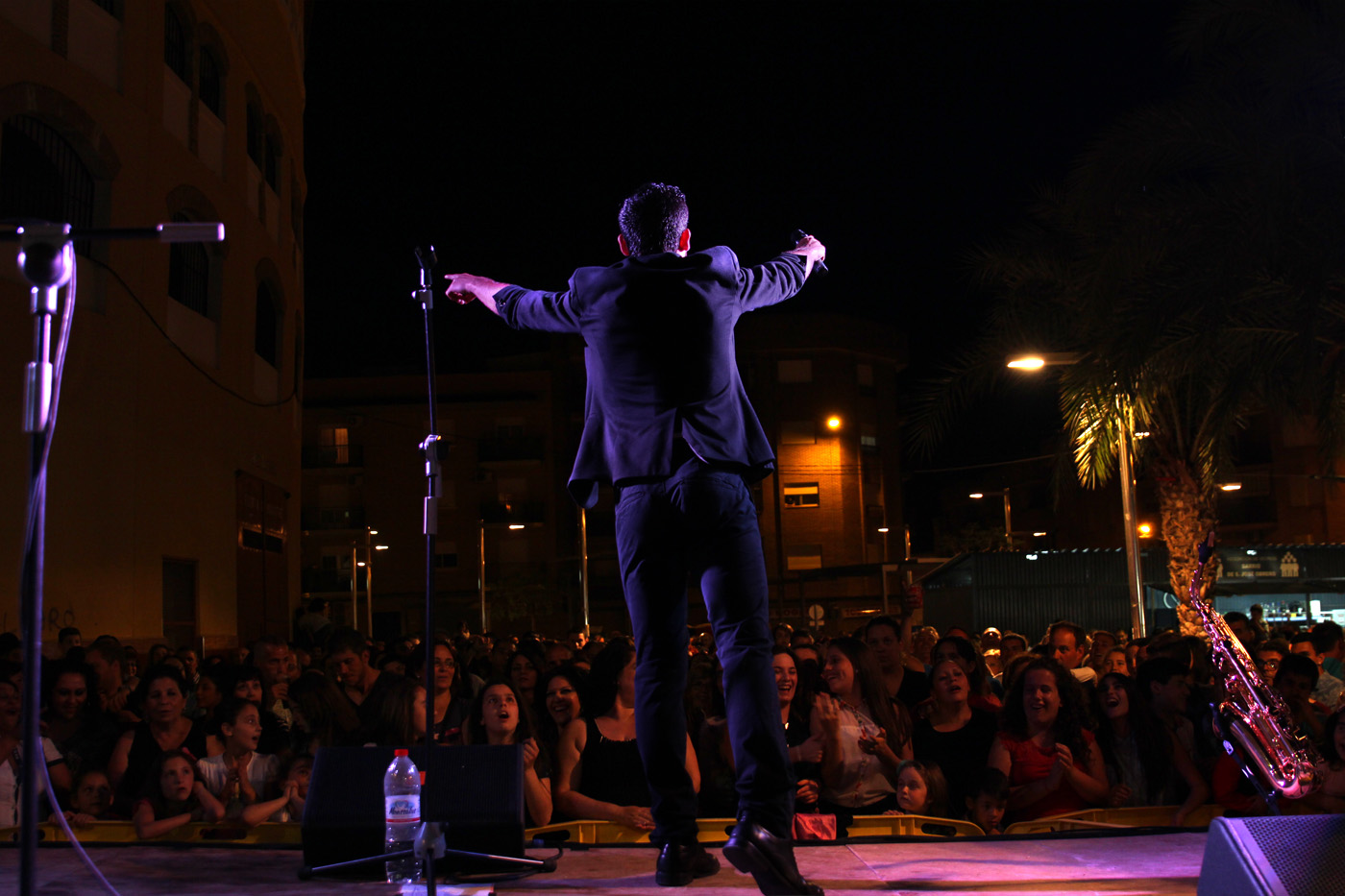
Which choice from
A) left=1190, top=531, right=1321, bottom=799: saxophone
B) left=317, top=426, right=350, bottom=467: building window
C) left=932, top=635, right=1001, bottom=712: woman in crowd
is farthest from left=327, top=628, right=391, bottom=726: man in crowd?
left=317, top=426, right=350, bottom=467: building window

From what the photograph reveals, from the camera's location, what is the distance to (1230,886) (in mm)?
2695

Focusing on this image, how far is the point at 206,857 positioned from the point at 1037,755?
396cm

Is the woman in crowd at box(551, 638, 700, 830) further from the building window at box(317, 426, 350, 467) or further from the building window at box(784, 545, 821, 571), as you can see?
the building window at box(317, 426, 350, 467)

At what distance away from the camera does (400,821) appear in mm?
3523

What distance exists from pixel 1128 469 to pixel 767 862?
40.3ft

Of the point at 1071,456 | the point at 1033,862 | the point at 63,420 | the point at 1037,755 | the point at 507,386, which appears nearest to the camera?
the point at 1033,862

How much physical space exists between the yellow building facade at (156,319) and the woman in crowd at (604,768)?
28.4 feet

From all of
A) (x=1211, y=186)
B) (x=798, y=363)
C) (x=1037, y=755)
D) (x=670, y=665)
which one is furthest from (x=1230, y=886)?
(x=798, y=363)

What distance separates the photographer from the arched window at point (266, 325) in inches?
821

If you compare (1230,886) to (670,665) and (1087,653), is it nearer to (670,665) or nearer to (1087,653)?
(670,665)

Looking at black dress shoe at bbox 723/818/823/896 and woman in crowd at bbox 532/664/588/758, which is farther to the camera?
woman in crowd at bbox 532/664/588/758

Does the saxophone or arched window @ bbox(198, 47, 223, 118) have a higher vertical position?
arched window @ bbox(198, 47, 223, 118)

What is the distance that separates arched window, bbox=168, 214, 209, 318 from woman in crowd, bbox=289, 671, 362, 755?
1060 centimetres

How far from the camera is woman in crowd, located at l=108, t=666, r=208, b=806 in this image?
6191mm
